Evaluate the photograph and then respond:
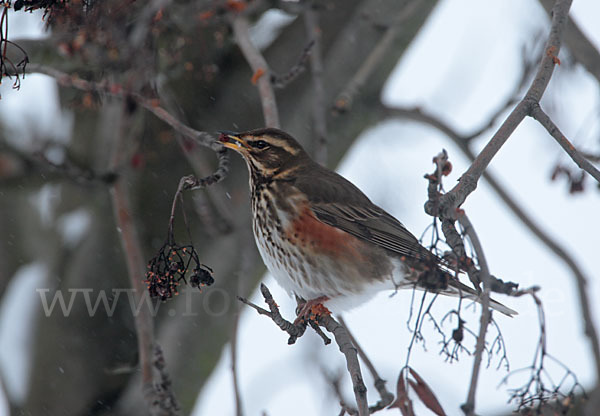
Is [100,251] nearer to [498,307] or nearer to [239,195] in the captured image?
[239,195]

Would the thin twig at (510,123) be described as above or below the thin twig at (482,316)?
above

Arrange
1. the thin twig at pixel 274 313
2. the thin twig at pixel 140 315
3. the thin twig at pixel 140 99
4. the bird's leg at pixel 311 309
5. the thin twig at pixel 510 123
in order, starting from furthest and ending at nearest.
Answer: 1. the bird's leg at pixel 311 309
2. the thin twig at pixel 140 315
3. the thin twig at pixel 140 99
4. the thin twig at pixel 274 313
5. the thin twig at pixel 510 123

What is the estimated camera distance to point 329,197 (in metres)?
4.24

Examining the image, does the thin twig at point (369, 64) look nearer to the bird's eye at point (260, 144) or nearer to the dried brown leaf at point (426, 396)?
the bird's eye at point (260, 144)

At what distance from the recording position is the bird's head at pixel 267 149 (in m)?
4.02

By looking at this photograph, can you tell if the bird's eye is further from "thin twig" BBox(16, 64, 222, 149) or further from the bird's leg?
the bird's leg

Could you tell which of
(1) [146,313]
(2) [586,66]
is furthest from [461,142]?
(1) [146,313]

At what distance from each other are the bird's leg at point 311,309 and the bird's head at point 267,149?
90 centimetres

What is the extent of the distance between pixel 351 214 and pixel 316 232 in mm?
350

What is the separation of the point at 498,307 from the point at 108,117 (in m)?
3.45

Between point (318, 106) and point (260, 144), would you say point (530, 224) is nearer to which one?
point (318, 106)

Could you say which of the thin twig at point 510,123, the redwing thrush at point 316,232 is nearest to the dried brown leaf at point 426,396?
the thin twig at point 510,123

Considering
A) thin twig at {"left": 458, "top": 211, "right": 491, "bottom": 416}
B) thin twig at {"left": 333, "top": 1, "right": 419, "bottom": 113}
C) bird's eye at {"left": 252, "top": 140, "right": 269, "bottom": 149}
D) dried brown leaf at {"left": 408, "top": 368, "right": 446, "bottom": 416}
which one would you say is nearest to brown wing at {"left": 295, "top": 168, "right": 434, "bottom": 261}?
bird's eye at {"left": 252, "top": 140, "right": 269, "bottom": 149}

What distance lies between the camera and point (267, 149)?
4.21m
